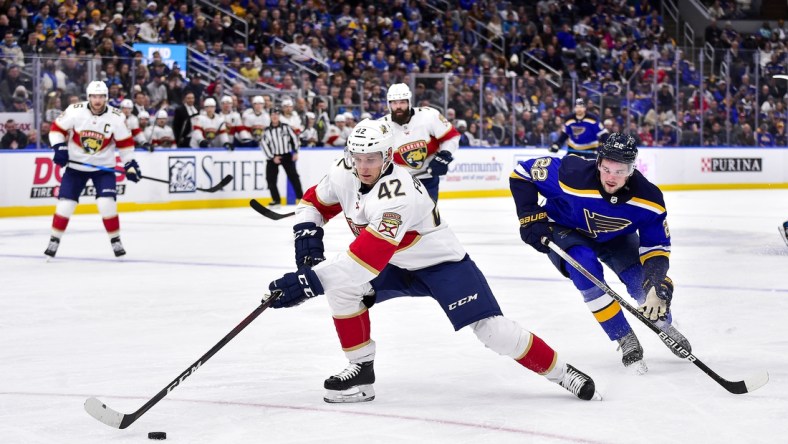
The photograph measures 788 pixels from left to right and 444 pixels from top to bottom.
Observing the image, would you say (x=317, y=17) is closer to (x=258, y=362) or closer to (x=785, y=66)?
(x=785, y=66)

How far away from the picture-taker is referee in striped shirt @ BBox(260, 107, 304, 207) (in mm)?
14852

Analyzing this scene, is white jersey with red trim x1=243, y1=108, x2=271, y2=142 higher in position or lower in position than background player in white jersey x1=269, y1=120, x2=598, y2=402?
lower

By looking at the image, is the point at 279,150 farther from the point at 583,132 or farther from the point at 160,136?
the point at 583,132

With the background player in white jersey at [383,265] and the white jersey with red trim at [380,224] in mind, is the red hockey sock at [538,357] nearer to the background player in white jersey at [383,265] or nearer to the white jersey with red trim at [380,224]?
the background player in white jersey at [383,265]

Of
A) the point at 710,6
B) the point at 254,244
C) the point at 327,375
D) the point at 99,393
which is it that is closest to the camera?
the point at 99,393

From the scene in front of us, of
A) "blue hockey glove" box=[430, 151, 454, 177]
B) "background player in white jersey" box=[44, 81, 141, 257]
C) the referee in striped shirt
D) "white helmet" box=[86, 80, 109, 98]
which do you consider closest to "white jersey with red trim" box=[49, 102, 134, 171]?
"background player in white jersey" box=[44, 81, 141, 257]

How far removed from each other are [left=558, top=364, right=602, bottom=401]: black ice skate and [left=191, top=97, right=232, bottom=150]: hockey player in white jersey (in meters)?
11.4

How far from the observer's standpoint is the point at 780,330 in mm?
5789

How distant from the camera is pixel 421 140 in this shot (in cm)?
909

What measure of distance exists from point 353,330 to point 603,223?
1250 millimetres

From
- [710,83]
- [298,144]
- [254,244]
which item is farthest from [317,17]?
[254,244]

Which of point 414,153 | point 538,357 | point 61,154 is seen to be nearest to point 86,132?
point 61,154

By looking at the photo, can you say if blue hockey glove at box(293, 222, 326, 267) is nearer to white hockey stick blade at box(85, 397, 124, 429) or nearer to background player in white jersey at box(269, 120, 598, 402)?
background player in white jersey at box(269, 120, 598, 402)

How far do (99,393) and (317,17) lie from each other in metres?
16.1
